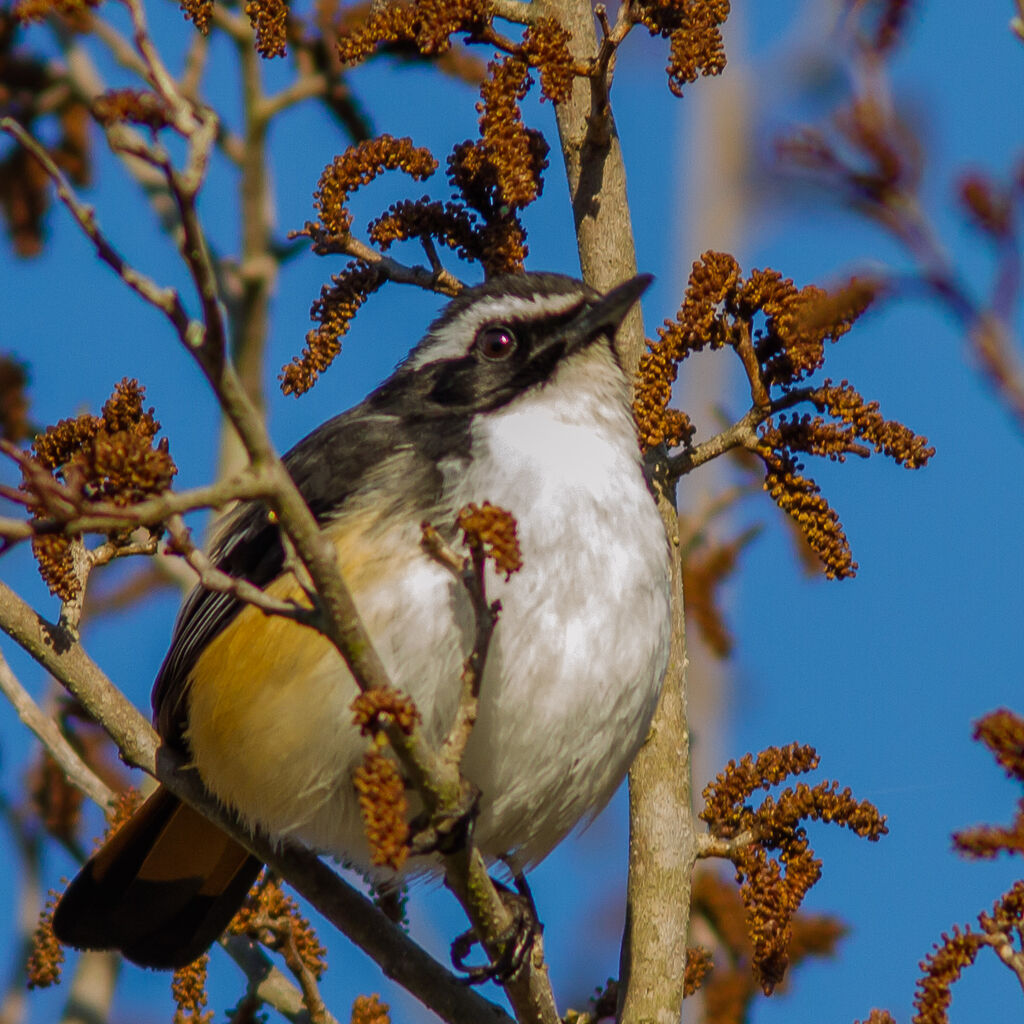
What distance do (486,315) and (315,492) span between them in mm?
795

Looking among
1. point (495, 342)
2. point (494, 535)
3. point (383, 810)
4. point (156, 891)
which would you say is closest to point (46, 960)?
point (156, 891)

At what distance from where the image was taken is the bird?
4.01 m

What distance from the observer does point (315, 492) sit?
4.47 metres

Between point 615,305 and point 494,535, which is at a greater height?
point 615,305

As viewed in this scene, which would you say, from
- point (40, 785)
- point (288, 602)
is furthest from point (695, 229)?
point (288, 602)

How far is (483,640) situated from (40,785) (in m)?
3.27

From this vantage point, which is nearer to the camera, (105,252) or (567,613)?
(105,252)

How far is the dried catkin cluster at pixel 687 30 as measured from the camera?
4.39m

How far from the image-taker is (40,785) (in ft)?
18.4

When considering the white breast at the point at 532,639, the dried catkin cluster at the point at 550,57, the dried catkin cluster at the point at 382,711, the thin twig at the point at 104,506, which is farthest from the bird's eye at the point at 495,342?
the thin twig at the point at 104,506

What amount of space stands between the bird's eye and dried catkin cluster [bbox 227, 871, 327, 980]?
6.00 ft

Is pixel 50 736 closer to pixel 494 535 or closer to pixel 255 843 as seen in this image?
pixel 255 843

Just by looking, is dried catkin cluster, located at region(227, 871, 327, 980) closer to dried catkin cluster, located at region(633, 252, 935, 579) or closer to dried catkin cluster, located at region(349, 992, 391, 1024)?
dried catkin cluster, located at region(349, 992, 391, 1024)

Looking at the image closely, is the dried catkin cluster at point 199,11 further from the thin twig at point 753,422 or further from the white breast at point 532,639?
the thin twig at point 753,422
